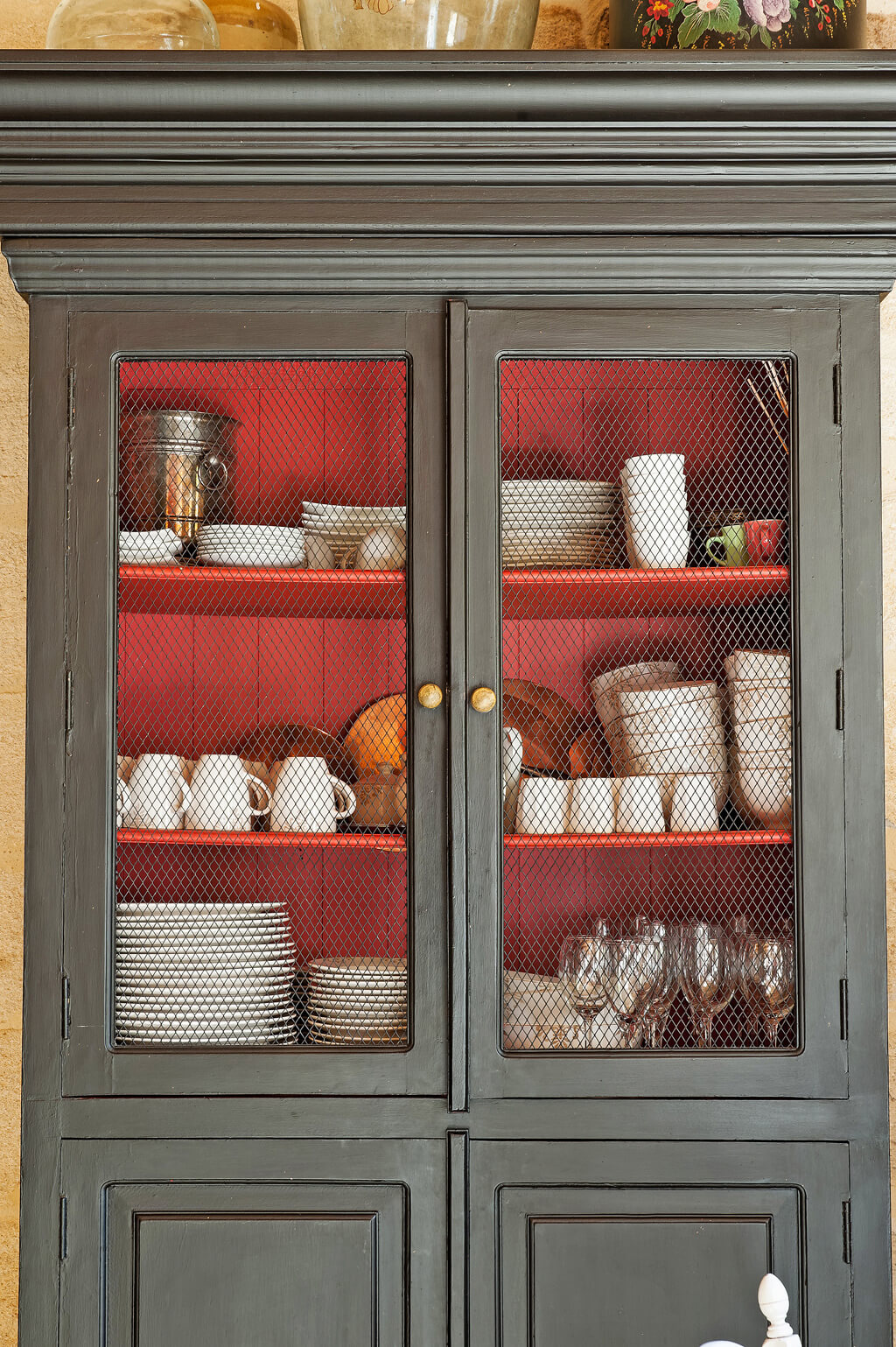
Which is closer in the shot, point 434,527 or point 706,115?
point 706,115

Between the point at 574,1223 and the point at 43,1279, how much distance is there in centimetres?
66

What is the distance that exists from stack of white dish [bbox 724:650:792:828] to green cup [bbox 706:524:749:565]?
0.12 metres

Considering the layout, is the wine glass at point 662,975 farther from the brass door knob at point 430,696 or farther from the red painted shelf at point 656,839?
the brass door knob at point 430,696

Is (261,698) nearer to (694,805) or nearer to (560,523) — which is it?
(560,523)

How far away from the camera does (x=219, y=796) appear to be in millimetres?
1550

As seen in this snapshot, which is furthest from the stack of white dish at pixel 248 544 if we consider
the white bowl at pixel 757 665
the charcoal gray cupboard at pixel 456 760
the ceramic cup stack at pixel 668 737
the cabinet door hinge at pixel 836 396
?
the cabinet door hinge at pixel 836 396

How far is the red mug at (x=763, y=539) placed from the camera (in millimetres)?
1558

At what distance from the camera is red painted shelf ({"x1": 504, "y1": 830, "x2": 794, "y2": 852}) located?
1.53 metres

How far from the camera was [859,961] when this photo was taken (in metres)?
1.50

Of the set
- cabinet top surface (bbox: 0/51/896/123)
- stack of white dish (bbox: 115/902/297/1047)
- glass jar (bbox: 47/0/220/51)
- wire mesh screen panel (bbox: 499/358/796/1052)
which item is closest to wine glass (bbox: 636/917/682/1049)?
wire mesh screen panel (bbox: 499/358/796/1052)

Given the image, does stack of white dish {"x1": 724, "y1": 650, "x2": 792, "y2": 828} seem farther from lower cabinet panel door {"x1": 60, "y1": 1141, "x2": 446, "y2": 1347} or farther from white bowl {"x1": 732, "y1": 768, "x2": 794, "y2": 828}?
lower cabinet panel door {"x1": 60, "y1": 1141, "x2": 446, "y2": 1347}

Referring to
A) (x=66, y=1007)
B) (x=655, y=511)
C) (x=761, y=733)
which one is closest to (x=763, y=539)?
(x=655, y=511)

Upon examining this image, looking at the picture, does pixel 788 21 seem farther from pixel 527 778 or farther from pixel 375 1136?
pixel 375 1136

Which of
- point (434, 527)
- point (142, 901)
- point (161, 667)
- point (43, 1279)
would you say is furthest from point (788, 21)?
point (43, 1279)
